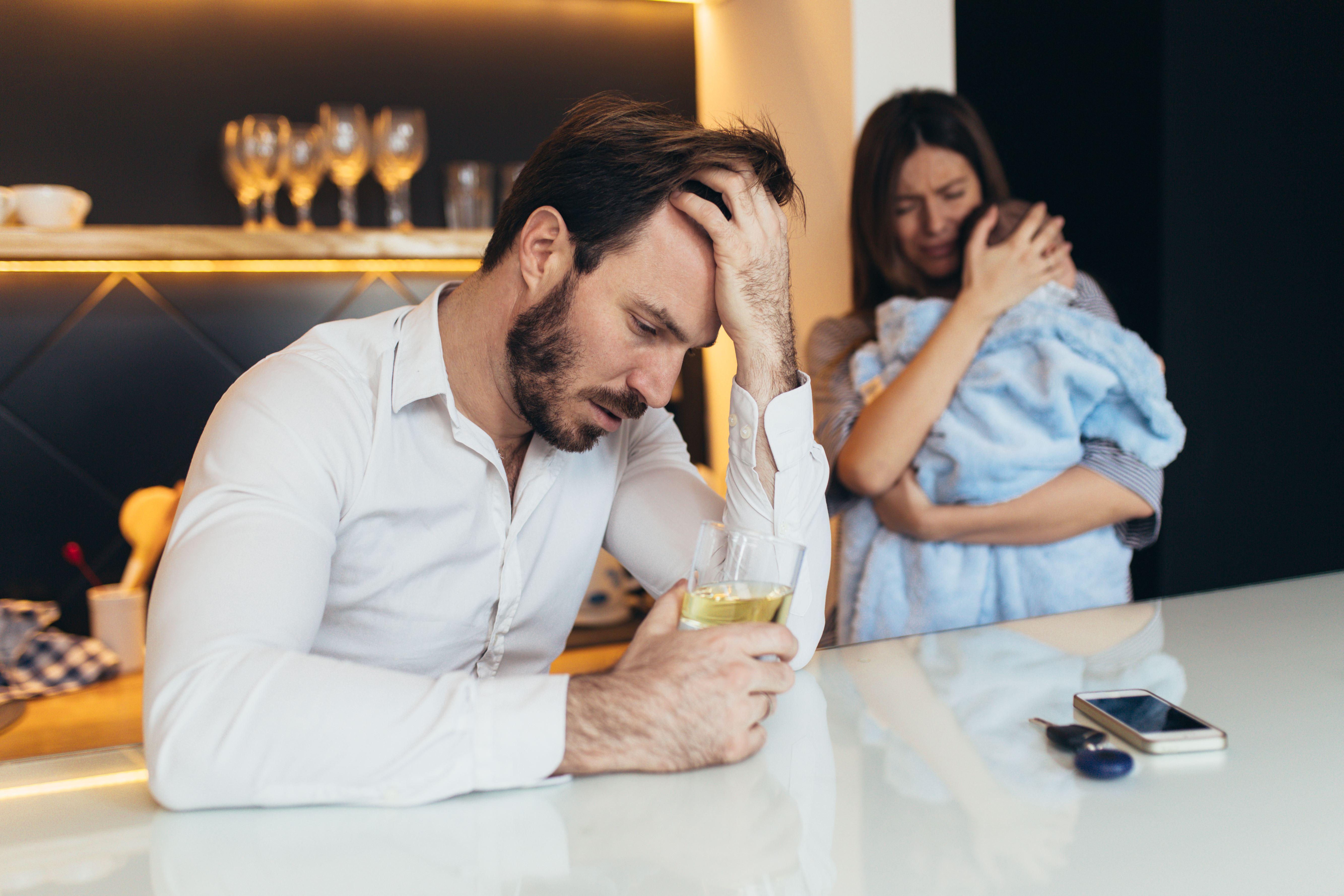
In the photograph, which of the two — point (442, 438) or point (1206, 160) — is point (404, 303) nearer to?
point (442, 438)

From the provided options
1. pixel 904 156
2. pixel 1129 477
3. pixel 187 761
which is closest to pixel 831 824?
pixel 187 761

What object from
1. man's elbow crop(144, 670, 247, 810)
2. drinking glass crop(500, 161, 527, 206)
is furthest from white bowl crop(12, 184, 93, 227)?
man's elbow crop(144, 670, 247, 810)

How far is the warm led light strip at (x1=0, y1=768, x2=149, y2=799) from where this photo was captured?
738mm

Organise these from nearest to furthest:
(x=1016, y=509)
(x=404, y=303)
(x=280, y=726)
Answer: (x=280, y=726) < (x=1016, y=509) < (x=404, y=303)

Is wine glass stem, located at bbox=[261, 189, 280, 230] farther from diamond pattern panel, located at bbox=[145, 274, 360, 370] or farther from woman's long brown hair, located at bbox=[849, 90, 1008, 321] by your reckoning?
woman's long brown hair, located at bbox=[849, 90, 1008, 321]

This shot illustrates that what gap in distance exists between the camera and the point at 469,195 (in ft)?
6.79

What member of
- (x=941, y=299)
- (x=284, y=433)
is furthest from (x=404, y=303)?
(x=284, y=433)

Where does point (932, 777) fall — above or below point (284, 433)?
below

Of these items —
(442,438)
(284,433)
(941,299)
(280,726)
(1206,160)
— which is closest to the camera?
(280,726)

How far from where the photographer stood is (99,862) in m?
0.62

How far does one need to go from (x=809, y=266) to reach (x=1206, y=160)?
30.8 inches

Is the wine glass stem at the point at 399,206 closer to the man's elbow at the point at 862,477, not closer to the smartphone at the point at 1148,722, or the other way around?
the man's elbow at the point at 862,477

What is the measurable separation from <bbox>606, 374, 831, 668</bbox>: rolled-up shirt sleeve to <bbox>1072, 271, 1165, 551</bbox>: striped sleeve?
1.75ft

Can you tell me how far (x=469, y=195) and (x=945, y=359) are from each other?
3.63 feet
